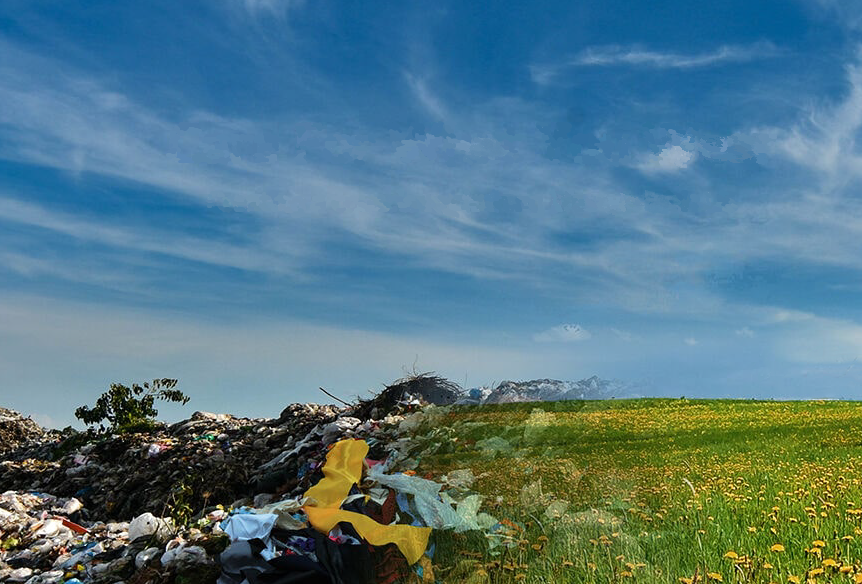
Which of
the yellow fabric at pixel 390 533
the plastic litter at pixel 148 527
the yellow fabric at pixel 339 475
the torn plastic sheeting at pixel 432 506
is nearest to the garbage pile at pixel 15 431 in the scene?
the plastic litter at pixel 148 527

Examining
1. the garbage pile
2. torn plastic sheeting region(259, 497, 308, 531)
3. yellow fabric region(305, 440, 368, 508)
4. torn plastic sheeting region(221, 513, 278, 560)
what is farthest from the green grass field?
the garbage pile

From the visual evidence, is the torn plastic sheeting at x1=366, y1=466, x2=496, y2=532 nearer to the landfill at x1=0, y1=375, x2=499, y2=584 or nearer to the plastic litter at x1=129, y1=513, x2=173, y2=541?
the landfill at x1=0, y1=375, x2=499, y2=584

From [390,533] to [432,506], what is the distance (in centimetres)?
45

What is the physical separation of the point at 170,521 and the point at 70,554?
92 centimetres

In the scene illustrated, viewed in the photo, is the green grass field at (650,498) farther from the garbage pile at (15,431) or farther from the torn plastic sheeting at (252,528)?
the garbage pile at (15,431)

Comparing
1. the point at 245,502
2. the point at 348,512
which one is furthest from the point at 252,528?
the point at 245,502

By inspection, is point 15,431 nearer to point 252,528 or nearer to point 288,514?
point 288,514

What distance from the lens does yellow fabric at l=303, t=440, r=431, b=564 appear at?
3494mm

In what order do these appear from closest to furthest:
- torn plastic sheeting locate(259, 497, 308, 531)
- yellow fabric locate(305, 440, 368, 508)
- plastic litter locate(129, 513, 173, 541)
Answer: torn plastic sheeting locate(259, 497, 308, 531), yellow fabric locate(305, 440, 368, 508), plastic litter locate(129, 513, 173, 541)

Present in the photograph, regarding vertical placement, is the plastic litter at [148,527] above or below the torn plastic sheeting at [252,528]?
below

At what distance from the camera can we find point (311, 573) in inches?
131

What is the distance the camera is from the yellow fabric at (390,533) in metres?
3.49

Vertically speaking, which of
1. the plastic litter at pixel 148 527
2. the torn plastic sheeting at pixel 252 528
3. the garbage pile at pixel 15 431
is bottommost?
the plastic litter at pixel 148 527

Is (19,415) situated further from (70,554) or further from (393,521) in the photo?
(393,521)
